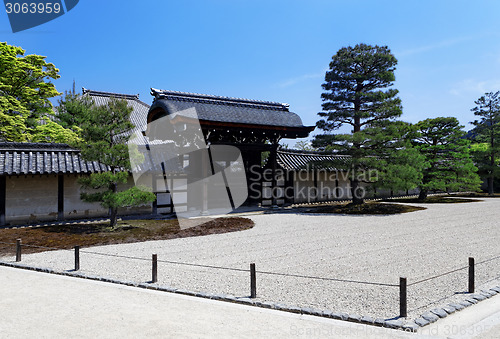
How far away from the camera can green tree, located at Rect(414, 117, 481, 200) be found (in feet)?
84.1

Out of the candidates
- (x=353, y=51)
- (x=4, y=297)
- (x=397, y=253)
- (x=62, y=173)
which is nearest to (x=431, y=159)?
(x=353, y=51)

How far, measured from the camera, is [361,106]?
21.4 meters

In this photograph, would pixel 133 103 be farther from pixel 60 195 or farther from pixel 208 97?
pixel 60 195

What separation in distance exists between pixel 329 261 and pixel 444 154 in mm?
22189

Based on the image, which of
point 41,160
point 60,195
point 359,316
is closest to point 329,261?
point 359,316

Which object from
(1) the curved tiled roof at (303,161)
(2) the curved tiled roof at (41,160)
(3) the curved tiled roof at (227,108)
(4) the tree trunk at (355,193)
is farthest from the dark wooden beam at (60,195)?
(4) the tree trunk at (355,193)

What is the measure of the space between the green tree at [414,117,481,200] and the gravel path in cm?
Answer: 1121

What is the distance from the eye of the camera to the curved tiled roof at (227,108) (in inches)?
712

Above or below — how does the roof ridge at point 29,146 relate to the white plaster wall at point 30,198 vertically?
above

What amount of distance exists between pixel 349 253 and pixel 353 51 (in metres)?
14.9

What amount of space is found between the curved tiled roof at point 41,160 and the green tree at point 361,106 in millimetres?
12904

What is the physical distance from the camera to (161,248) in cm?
1065

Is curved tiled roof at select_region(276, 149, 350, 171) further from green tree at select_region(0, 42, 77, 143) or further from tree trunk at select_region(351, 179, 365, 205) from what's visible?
green tree at select_region(0, 42, 77, 143)

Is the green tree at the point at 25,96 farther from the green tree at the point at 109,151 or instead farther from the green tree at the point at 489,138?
the green tree at the point at 489,138
